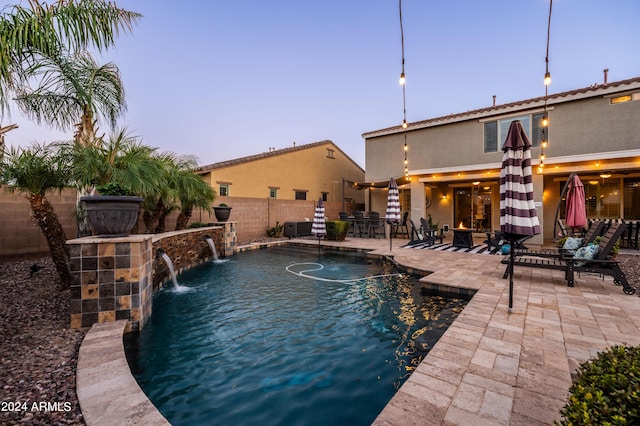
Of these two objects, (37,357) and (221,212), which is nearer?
(37,357)

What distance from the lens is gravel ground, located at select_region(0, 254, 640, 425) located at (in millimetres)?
1998

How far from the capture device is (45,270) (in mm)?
6316

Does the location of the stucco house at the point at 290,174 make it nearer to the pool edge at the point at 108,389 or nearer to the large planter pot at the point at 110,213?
the large planter pot at the point at 110,213

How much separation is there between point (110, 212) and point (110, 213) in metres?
0.01

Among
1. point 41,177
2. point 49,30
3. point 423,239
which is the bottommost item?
point 423,239

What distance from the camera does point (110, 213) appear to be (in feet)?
12.4

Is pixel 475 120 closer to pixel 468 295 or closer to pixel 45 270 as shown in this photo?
pixel 468 295

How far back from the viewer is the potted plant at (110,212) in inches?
147

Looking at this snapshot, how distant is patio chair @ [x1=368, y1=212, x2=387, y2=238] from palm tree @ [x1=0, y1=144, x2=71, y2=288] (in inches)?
461

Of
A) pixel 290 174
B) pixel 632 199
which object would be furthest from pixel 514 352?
pixel 290 174

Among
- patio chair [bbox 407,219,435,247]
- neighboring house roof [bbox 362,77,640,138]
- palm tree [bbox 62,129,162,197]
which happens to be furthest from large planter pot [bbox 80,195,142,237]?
neighboring house roof [bbox 362,77,640,138]

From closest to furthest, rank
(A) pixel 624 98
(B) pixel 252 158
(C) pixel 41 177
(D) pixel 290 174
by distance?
(C) pixel 41 177 → (A) pixel 624 98 → (B) pixel 252 158 → (D) pixel 290 174

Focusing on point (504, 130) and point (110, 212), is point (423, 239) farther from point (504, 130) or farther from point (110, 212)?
point (110, 212)

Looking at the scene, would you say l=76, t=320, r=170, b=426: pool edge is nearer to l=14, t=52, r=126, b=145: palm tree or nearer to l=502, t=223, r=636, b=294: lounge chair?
l=14, t=52, r=126, b=145: palm tree
